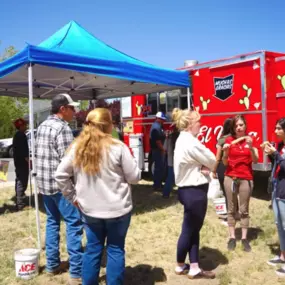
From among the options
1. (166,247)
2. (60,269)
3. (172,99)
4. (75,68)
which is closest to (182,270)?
(166,247)

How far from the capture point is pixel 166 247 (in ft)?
14.5

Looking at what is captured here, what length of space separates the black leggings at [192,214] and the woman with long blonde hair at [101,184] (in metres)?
0.75

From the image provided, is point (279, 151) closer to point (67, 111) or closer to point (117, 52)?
point (67, 111)

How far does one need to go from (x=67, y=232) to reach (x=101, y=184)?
1.02 metres

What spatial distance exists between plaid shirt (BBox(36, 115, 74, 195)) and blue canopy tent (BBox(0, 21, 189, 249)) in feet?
2.51

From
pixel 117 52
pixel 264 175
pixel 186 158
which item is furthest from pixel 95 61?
Result: pixel 264 175

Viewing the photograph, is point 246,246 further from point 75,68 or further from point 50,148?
point 75,68

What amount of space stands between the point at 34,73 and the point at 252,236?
4.65 m

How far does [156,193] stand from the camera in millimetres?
7641

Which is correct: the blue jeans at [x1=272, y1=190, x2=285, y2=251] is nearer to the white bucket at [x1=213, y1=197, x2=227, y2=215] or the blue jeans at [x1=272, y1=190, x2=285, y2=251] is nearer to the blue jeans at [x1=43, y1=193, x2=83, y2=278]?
the white bucket at [x1=213, y1=197, x2=227, y2=215]

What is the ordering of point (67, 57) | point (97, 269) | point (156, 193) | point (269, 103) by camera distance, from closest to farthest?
point (97, 269) → point (67, 57) → point (269, 103) → point (156, 193)

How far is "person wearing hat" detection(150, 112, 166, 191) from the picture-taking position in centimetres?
745

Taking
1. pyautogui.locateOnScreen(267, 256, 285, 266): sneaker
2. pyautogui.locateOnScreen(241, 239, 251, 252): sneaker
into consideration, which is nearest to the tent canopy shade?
pyautogui.locateOnScreen(241, 239, 251, 252): sneaker

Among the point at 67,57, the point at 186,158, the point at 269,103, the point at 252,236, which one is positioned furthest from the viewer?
the point at 269,103
